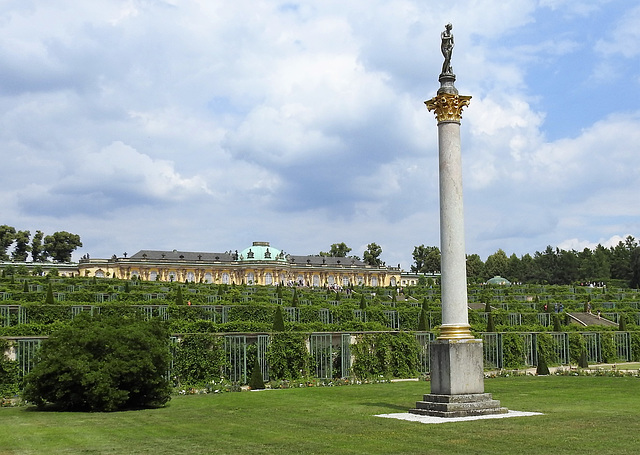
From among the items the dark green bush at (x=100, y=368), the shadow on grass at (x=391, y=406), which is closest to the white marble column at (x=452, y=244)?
the shadow on grass at (x=391, y=406)

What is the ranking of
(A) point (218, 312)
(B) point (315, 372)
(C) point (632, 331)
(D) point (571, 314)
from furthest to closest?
(D) point (571, 314), (A) point (218, 312), (C) point (632, 331), (B) point (315, 372)

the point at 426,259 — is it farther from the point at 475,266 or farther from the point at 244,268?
the point at 244,268

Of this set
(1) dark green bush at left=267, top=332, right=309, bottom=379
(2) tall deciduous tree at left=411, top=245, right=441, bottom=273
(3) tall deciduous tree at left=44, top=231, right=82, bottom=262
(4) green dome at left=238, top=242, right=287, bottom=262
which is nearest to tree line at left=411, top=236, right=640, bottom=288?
(2) tall deciduous tree at left=411, top=245, right=441, bottom=273

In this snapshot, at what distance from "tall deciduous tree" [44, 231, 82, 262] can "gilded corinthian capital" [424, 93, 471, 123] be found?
15136 centimetres

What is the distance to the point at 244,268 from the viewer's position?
16575cm

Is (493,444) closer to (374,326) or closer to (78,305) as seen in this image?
(374,326)

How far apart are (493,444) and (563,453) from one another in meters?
1.49

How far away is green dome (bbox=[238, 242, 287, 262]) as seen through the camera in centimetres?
16838

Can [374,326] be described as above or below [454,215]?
below

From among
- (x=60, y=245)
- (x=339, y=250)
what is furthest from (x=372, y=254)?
(x=60, y=245)

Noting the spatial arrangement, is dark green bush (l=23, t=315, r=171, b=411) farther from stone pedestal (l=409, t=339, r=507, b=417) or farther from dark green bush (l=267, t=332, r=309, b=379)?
dark green bush (l=267, t=332, r=309, b=379)

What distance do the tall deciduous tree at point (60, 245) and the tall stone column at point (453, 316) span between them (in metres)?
152

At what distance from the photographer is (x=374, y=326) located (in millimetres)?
37219

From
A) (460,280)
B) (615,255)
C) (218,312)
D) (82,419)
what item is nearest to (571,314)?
(218,312)
